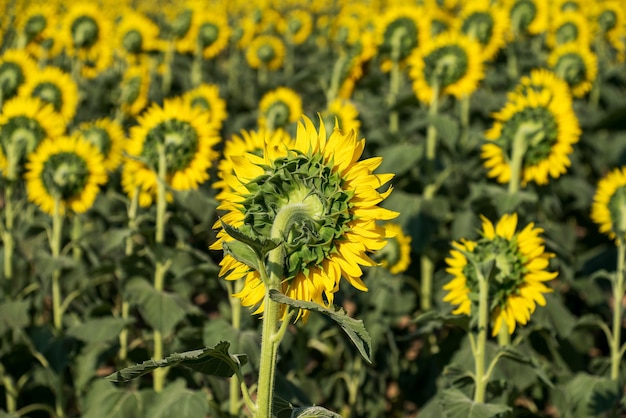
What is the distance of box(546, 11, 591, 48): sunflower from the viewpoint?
5820 mm

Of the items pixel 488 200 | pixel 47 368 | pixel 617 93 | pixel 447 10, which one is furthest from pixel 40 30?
pixel 617 93

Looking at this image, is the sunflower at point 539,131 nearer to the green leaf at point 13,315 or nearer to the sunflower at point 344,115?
the sunflower at point 344,115

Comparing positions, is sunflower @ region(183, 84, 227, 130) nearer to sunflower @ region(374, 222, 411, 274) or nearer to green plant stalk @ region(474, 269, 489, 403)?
sunflower @ region(374, 222, 411, 274)

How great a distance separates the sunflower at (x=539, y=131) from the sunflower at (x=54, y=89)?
2113mm

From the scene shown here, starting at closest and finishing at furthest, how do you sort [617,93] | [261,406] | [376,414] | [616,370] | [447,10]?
[261,406] < [616,370] < [376,414] < [617,93] < [447,10]

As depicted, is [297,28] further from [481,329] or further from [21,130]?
[481,329]

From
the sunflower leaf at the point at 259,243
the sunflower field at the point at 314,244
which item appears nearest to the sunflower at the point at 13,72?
the sunflower field at the point at 314,244

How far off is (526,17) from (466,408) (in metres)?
4.25

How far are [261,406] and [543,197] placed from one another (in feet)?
8.71

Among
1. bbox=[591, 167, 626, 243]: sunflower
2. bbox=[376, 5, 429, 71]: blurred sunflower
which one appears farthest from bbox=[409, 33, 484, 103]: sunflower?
bbox=[591, 167, 626, 243]: sunflower

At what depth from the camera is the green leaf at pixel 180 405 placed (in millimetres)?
2537

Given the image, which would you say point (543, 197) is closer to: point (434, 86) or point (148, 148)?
point (434, 86)

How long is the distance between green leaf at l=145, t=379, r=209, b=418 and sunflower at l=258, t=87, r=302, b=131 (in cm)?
194

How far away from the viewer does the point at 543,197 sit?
3.90 metres
